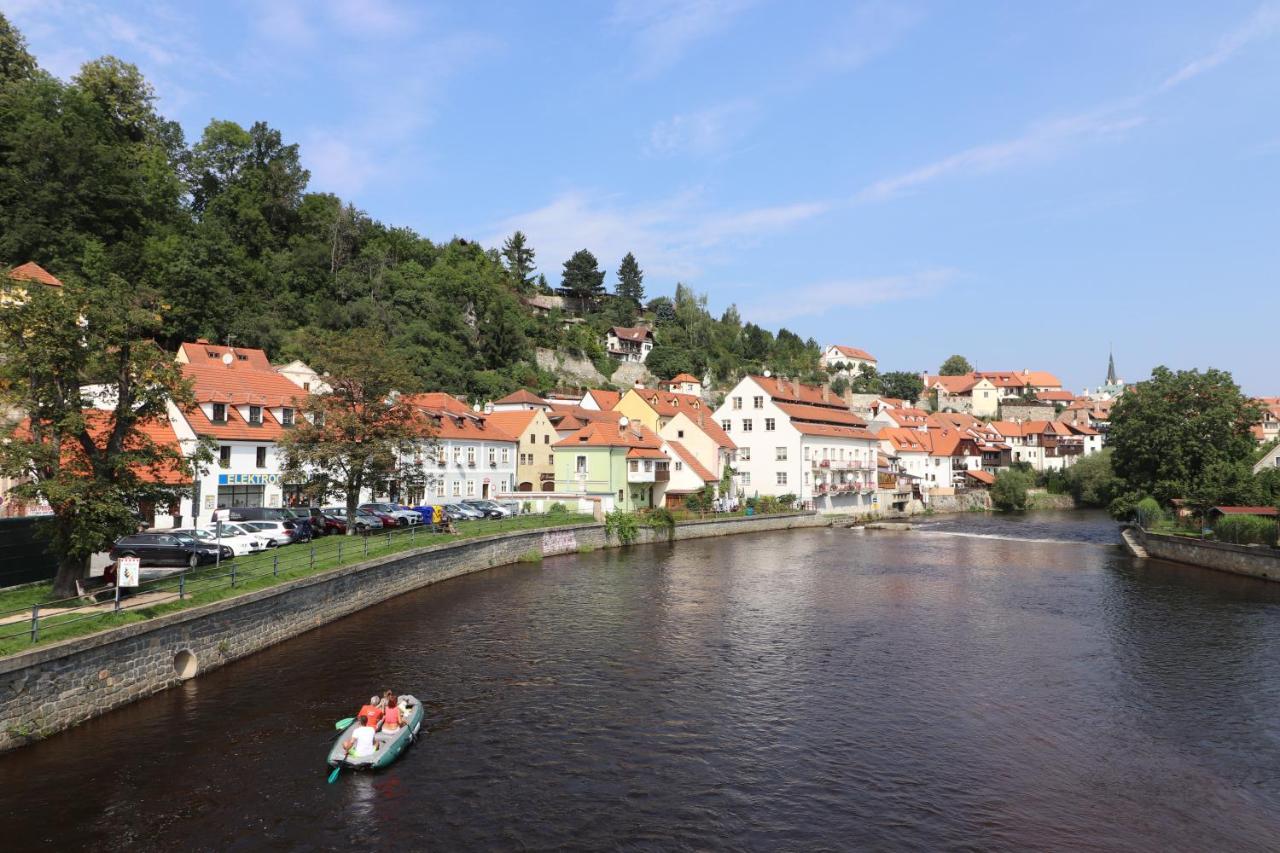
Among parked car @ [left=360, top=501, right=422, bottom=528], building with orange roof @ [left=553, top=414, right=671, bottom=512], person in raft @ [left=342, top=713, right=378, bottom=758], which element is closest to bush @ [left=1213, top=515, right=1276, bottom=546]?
building with orange roof @ [left=553, top=414, right=671, bottom=512]

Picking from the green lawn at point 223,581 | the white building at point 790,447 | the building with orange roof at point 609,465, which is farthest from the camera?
the white building at point 790,447

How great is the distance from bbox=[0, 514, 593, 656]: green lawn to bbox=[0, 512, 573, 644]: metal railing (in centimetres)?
2

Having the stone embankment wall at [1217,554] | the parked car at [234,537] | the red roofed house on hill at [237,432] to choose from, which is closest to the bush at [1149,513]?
the stone embankment wall at [1217,554]

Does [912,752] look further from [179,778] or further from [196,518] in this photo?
[196,518]

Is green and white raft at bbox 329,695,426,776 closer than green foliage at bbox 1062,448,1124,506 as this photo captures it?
Yes

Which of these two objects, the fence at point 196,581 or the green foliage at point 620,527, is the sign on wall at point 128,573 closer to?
the fence at point 196,581

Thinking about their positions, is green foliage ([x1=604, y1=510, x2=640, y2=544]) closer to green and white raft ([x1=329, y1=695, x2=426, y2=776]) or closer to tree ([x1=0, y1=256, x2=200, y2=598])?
tree ([x1=0, y1=256, x2=200, y2=598])

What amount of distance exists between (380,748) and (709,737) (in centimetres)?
874

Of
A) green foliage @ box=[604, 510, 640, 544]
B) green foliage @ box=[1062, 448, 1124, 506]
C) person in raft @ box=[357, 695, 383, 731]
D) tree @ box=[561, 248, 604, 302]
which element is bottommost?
person in raft @ box=[357, 695, 383, 731]

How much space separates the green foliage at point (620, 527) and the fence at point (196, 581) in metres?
18.4

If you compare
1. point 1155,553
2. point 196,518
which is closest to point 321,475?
point 196,518

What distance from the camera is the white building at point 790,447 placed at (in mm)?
86625

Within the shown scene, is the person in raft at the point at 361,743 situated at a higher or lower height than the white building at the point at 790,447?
lower

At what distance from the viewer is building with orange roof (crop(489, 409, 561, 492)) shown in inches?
3002
